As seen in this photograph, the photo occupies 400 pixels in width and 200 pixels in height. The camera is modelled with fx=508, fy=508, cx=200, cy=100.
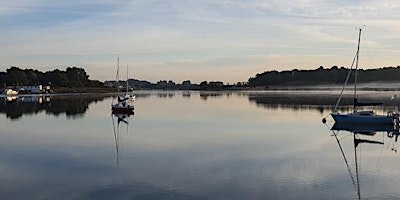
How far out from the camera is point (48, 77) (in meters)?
149

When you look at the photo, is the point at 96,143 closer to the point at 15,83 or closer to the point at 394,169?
the point at 394,169

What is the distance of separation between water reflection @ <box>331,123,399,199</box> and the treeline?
403 ft

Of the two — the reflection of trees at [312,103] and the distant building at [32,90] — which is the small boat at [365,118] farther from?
the distant building at [32,90]

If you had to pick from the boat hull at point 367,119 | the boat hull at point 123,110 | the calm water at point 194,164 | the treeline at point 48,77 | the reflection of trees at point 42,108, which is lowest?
the reflection of trees at point 42,108

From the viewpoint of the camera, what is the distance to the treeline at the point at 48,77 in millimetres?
138250

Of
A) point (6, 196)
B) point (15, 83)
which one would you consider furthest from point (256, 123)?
point (15, 83)

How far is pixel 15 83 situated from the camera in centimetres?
13762

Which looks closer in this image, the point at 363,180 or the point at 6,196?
the point at 6,196

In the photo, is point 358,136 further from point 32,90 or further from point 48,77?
point 48,77

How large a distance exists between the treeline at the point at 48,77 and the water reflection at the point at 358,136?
12293 centimetres

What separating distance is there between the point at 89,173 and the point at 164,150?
16.5 feet

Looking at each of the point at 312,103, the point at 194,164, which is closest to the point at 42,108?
the point at 312,103

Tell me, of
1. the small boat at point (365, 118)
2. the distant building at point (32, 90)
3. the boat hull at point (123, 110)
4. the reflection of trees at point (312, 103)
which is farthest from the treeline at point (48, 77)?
the small boat at point (365, 118)

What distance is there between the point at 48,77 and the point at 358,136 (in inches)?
5303
